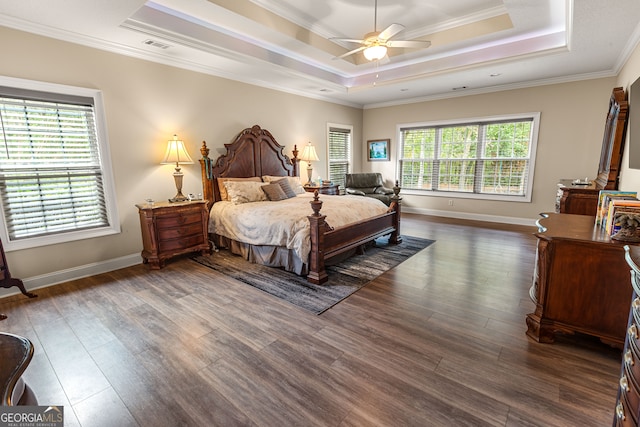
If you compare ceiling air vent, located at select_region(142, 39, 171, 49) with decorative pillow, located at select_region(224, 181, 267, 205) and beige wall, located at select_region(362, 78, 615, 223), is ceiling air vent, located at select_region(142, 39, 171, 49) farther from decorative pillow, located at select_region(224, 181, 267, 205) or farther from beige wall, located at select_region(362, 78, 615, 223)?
beige wall, located at select_region(362, 78, 615, 223)

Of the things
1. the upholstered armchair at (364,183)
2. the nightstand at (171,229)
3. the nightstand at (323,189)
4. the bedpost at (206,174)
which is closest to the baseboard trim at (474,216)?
the upholstered armchair at (364,183)

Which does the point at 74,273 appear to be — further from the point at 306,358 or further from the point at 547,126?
the point at 547,126

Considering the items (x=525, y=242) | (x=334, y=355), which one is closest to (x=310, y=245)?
(x=334, y=355)

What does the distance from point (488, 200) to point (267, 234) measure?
492 cm

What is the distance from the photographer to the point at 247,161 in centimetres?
519

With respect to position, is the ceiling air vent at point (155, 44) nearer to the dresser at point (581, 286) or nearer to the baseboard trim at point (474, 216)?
the dresser at point (581, 286)

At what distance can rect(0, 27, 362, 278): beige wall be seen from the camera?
10.5 feet

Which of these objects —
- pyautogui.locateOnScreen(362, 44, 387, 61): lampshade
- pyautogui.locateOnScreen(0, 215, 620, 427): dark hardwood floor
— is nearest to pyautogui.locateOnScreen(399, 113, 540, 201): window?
pyautogui.locateOnScreen(0, 215, 620, 427): dark hardwood floor

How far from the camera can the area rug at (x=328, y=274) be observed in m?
3.01

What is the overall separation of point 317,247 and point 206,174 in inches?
93.3

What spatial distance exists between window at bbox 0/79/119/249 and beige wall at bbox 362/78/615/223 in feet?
20.1

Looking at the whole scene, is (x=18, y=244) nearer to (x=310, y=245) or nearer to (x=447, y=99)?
(x=310, y=245)

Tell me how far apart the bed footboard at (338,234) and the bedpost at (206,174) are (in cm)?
200

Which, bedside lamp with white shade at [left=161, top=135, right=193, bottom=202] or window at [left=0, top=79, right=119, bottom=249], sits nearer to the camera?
window at [left=0, top=79, right=119, bottom=249]
